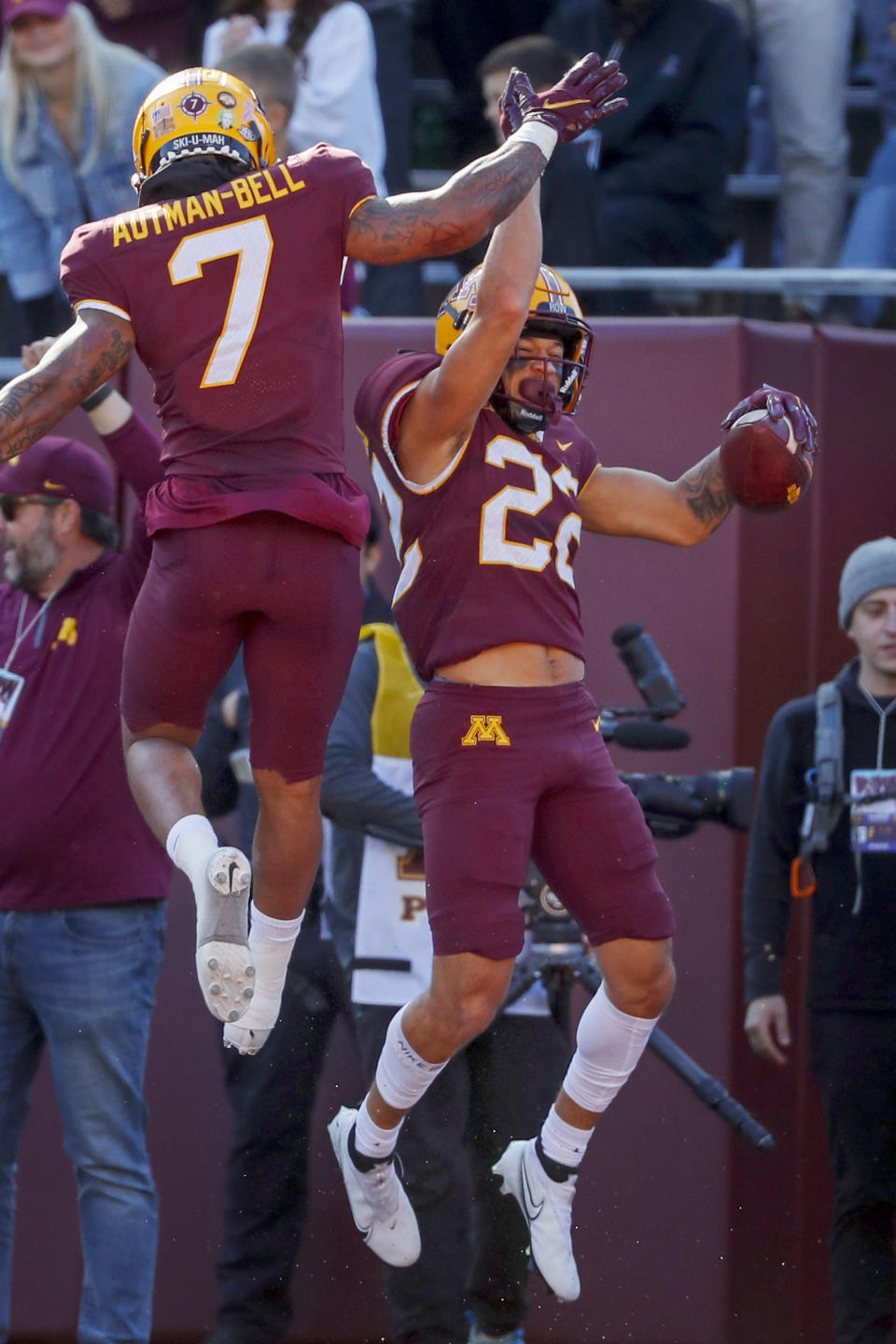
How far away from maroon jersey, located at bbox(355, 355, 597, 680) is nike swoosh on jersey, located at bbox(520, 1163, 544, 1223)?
3.67 ft

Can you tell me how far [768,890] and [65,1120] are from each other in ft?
6.44

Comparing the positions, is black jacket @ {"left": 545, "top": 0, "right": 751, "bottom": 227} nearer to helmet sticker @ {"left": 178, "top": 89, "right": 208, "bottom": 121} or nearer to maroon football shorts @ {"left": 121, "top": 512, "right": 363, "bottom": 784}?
helmet sticker @ {"left": 178, "top": 89, "right": 208, "bottom": 121}

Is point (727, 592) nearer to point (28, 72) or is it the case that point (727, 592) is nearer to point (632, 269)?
point (632, 269)

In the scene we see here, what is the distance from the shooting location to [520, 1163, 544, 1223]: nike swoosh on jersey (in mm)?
4168

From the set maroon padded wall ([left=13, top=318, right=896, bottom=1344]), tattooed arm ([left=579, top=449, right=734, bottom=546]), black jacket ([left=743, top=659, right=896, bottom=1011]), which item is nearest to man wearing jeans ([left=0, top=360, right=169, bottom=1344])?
maroon padded wall ([left=13, top=318, right=896, bottom=1344])

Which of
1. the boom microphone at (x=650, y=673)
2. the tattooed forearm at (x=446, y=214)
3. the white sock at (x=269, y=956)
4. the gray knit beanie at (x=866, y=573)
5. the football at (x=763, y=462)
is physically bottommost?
the white sock at (x=269, y=956)

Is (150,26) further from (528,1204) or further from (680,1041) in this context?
(528,1204)

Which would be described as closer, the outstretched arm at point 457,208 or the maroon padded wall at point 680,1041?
the outstretched arm at point 457,208

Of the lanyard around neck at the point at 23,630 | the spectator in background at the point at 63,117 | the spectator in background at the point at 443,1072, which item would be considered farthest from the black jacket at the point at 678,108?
the lanyard around neck at the point at 23,630

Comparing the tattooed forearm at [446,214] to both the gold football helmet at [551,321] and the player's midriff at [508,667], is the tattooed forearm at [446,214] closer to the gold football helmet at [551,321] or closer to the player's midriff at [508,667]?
the gold football helmet at [551,321]

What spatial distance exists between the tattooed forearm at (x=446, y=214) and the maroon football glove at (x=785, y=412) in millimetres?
797

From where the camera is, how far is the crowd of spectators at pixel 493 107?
5.94 m

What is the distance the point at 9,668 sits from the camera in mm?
4961

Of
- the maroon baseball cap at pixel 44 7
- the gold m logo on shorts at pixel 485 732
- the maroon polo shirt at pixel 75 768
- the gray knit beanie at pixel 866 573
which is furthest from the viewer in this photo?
the maroon baseball cap at pixel 44 7
